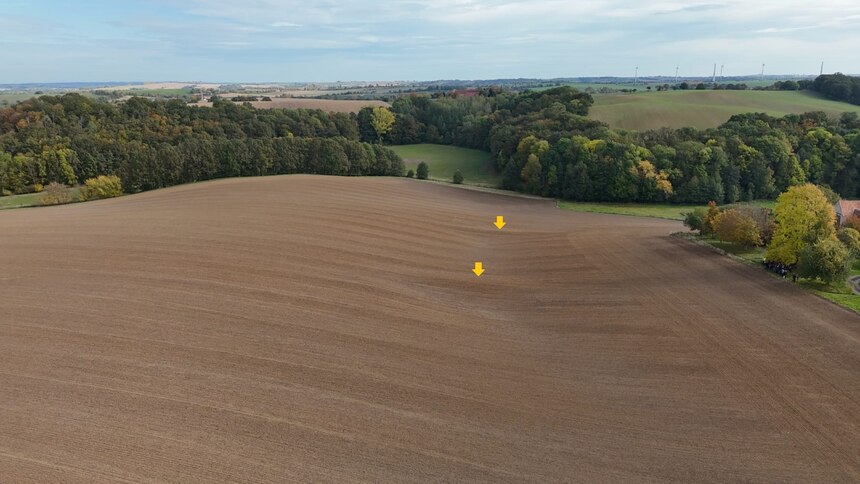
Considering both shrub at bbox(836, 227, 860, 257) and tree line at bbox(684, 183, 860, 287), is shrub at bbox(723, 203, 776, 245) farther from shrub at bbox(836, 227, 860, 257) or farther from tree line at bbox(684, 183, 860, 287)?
shrub at bbox(836, 227, 860, 257)

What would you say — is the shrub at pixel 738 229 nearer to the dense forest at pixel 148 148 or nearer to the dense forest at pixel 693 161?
the dense forest at pixel 693 161

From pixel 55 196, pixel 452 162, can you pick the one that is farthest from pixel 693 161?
pixel 55 196

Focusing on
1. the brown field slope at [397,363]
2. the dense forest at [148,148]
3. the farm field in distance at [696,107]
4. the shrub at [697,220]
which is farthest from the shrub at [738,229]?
the farm field in distance at [696,107]

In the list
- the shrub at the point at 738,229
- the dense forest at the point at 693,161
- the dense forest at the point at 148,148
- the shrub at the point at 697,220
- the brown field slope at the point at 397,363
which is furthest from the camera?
the dense forest at the point at 148,148

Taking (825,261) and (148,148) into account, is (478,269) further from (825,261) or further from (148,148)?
(148,148)

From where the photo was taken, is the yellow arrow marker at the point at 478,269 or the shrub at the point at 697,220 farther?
the shrub at the point at 697,220

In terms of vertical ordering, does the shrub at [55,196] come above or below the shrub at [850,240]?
below

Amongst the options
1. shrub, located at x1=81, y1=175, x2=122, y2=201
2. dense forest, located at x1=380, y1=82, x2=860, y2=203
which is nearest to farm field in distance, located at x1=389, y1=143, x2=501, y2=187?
dense forest, located at x1=380, y1=82, x2=860, y2=203
